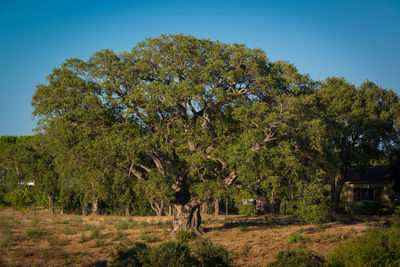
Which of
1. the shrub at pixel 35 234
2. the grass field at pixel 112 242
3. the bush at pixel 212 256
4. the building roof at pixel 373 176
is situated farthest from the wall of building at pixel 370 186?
the shrub at pixel 35 234

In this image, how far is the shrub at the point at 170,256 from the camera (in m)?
10.6

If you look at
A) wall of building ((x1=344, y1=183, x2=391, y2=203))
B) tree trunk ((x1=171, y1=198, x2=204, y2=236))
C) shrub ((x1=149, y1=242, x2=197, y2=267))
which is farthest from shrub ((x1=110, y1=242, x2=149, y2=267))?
wall of building ((x1=344, y1=183, x2=391, y2=203))

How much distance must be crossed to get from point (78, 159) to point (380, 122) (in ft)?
91.2

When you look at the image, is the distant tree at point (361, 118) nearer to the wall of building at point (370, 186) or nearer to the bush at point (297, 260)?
the wall of building at point (370, 186)

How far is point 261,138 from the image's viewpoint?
18453mm

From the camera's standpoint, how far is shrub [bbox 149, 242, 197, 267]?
10.6m

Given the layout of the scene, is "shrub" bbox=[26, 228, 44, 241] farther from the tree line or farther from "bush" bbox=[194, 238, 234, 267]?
"bush" bbox=[194, 238, 234, 267]

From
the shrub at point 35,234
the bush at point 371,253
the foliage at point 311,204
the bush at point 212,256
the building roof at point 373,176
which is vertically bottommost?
the shrub at point 35,234

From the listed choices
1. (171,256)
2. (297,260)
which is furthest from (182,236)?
(297,260)

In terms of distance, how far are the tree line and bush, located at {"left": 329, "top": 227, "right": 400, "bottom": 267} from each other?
6.42 m

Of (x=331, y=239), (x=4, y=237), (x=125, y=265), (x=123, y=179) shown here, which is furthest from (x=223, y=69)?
(x=4, y=237)

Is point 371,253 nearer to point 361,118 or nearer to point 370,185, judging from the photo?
point 361,118

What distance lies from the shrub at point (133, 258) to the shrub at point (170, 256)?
0.26 metres

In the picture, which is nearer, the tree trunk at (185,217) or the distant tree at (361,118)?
the tree trunk at (185,217)
